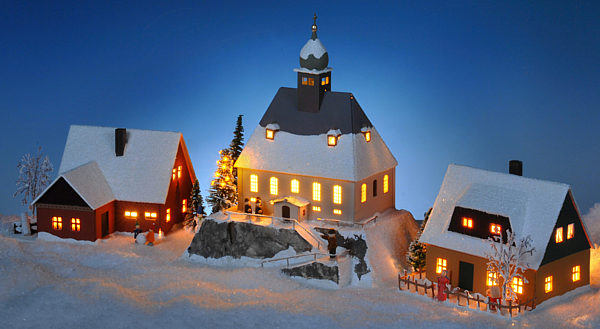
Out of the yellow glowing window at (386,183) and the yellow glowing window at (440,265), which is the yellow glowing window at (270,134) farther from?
the yellow glowing window at (440,265)

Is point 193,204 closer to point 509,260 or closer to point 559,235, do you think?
point 509,260

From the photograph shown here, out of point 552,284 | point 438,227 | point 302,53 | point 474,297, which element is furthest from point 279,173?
point 552,284

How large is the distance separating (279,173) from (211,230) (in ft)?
19.1

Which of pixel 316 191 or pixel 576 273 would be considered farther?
pixel 316 191

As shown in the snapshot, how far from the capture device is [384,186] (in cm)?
5291

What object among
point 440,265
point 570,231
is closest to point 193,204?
point 440,265

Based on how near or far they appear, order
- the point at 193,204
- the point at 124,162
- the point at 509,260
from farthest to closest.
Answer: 1. the point at 193,204
2. the point at 124,162
3. the point at 509,260

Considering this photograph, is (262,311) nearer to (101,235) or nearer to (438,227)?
(438,227)

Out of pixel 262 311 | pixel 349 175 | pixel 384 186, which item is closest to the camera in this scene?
pixel 262 311

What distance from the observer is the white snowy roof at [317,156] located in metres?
49.7

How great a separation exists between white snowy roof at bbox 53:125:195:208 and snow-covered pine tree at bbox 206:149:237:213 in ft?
10.3

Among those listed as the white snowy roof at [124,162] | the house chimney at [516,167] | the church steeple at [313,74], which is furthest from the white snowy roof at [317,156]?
the house chimney at [516,167]

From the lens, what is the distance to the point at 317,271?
47.9 metres

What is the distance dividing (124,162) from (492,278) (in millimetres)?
26686
